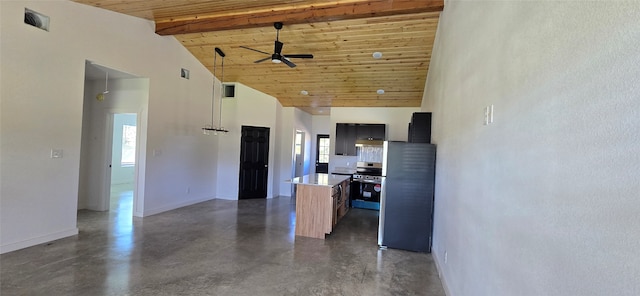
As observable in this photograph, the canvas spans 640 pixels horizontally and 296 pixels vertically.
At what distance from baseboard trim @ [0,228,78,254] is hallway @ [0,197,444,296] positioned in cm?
9

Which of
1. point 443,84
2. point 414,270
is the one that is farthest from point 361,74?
point 414,270

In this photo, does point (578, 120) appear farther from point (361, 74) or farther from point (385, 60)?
point (361, 74)

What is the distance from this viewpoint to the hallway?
2.84m

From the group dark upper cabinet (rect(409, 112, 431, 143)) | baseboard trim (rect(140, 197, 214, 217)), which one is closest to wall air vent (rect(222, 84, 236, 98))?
baseboard trim (rect(140, 197, 214, 217))

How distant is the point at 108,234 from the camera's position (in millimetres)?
4336

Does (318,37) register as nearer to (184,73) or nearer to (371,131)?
(184,73)

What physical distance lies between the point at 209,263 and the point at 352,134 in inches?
199

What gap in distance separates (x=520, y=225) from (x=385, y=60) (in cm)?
453

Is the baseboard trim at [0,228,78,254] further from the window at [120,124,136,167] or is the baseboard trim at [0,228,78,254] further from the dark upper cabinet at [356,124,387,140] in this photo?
the dark upper cabinet at [356,124,387,140]

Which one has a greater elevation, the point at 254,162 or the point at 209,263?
the point at 254,162

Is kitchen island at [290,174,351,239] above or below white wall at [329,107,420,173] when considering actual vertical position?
below

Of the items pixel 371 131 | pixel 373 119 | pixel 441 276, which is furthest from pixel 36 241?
pixel 373 119

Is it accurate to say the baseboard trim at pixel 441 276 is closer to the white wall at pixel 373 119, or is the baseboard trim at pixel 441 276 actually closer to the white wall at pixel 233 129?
the white wall at pixel 373 119

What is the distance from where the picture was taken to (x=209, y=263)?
342 centimetres
